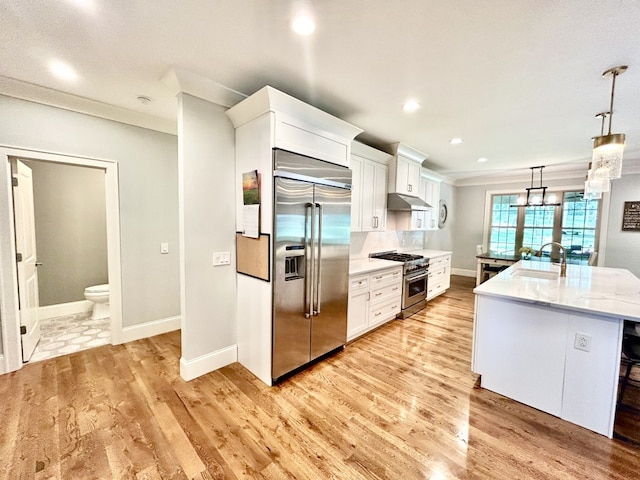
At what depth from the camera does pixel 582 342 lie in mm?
1915

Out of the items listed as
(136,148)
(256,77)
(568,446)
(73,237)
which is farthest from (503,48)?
(73,237)

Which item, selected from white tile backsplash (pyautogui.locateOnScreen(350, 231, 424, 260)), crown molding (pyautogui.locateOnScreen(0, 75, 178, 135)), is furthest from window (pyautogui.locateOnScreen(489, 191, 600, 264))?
crown molding (pyautogui.locateOnScreen(0, 75, 178, 135))

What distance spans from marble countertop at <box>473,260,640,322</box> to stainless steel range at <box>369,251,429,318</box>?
127 centimetres

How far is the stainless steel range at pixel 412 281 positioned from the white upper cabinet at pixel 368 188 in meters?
0.59

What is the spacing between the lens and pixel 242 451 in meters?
1.69

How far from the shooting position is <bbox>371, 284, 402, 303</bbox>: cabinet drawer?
351 centimetres

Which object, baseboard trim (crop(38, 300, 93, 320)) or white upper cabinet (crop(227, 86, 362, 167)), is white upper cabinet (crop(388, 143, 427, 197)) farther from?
baseboard trim (crop(38, 300, 93, 320))

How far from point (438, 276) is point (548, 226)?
3396 mm

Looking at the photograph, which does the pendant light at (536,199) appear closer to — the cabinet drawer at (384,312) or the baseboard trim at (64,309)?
the cabinet drawer at (384,312)

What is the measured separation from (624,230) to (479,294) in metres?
5.34

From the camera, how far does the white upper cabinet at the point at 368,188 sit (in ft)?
11.9

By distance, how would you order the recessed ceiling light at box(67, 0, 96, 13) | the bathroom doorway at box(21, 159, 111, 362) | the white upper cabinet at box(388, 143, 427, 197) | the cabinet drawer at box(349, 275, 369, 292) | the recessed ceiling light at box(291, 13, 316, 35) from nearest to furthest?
the recessed ceiling light at box(67, 0, 96, 13)
the recessed ceiling light at box(291, 13, 316, 35)
the cabinet drawer at box(349, 275, 369, 292)
the bathroom doorway at box(21, 159, 111, 362)
the white upper cabinet at box(388, 143, 427, 197)

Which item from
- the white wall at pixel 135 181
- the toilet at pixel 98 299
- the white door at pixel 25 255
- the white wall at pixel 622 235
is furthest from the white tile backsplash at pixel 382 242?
the white door at pixel 25 255

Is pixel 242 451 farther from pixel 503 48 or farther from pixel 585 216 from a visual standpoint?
pixel 585 216
